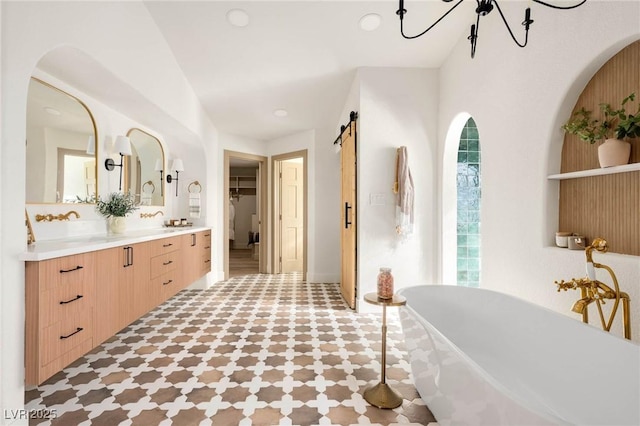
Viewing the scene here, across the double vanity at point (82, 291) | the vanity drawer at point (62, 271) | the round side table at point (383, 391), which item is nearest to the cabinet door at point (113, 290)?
the double vanity at point (82, 291)

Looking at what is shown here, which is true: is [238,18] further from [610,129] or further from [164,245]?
[610,129]

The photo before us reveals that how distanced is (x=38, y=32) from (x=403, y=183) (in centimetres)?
300

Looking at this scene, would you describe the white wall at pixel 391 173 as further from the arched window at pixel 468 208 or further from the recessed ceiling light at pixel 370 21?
the recessed ceiling light at pixel 370 21

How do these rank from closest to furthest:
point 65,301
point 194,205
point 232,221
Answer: point 65,301, point 194,205, point 232,221

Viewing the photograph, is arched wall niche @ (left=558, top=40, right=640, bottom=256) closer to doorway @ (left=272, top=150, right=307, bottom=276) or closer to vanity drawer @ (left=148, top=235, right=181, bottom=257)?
vanity drawer @ (left=148, top=235, right=181, bottom=257)

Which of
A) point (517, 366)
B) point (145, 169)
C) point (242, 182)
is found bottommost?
point (517, 366)

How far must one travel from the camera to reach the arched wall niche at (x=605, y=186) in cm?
160

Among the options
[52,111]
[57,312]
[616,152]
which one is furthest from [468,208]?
[52,111]

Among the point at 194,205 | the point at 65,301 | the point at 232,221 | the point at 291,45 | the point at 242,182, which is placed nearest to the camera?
the point at 65,301

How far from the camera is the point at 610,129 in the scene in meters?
1.70

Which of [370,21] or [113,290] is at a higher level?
[370,21]

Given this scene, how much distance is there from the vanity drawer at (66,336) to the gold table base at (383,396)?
1.74 m

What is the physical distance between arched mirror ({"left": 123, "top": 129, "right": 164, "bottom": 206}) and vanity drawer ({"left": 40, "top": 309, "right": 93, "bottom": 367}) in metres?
1.88

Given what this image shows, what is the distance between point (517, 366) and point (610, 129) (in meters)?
1.36
